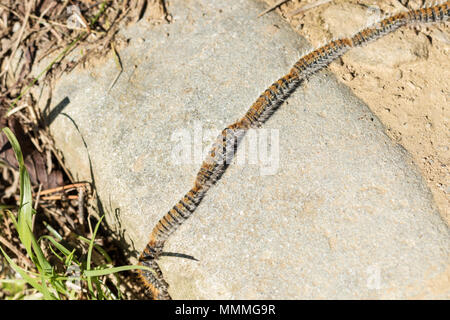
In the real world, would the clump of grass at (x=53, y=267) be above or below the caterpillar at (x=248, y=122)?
below

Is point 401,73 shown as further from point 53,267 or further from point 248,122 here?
point 53,267

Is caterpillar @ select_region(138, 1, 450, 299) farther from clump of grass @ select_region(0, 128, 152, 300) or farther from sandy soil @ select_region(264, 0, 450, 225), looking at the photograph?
clump of grass @ select_region(0, 128, 152, 300)

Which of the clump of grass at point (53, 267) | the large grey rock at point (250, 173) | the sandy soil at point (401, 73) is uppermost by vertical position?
the sandy soil at point (401, 73)

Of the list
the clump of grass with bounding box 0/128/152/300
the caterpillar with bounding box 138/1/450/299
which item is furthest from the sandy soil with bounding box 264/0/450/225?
the clump of grass with bounding box 0/128/152/300

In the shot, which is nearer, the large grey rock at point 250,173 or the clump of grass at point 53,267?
the large grey rock at point 250,173

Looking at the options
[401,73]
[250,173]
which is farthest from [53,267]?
[401,73]

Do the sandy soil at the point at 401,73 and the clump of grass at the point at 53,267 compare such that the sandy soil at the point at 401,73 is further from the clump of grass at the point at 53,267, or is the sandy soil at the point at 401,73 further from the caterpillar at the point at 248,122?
the clump of grass at the point at 53,267

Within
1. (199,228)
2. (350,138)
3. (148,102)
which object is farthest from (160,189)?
Answer: (350,138)

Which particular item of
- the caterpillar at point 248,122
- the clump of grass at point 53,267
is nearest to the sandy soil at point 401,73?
the caterpillar at point 248,122
